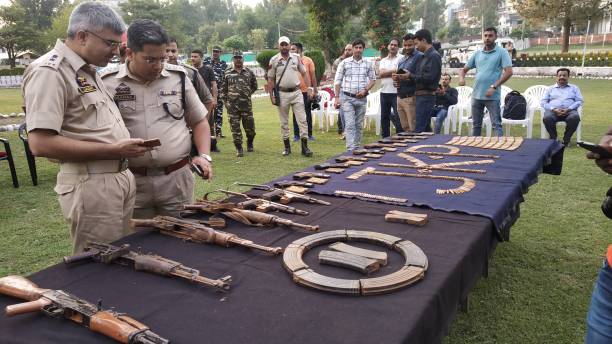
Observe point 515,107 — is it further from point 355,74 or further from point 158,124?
point 158,124

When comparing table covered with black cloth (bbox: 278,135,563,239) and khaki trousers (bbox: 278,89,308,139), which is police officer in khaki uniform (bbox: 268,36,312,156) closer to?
khaki trousers (bbox: 278,89,308,139)

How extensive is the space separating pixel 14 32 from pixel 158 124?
2246 inches

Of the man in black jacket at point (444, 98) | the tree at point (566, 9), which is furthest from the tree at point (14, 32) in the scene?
the man in black jacket at point (444, 98)

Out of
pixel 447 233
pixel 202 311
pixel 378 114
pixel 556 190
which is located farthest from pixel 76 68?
pixel 378 114

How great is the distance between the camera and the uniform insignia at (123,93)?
8.41 ft

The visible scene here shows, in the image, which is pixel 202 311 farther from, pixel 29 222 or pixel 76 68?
pixel 29 222

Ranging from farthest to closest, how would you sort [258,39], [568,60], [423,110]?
[258,39]
[568,60]
[423,110]

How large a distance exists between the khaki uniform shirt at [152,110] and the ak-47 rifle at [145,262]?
82 cm

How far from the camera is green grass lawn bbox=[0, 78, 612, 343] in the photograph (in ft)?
9.56

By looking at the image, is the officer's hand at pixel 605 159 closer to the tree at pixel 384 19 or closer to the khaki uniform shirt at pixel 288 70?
the khaki uniform shirt at pixel 288 70

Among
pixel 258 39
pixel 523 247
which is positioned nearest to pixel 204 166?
pixel 523 247

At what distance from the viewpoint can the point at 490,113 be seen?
24.1ft

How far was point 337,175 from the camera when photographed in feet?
11.0

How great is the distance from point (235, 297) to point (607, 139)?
1.53 m
